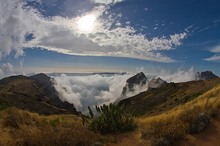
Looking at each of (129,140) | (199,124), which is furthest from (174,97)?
(129,140)

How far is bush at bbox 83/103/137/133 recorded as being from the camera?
12.4 m

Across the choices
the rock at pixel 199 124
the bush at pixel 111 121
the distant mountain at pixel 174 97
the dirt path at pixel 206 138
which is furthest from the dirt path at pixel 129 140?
the distant mountain at pixel 174 97

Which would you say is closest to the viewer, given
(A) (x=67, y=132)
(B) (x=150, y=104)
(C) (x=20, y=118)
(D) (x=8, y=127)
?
(A) (x=67, y=132)

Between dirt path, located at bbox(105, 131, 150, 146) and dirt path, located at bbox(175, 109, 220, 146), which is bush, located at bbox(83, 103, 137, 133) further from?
dirt path, located at bbox(175, 109, 220, 146)

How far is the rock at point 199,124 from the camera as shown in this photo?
10383mm

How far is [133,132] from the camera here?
1245 cm

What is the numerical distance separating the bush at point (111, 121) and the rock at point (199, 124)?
3209 millimetres

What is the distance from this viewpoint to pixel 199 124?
10.6 meters

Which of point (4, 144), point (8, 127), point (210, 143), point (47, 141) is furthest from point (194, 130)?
point (8, 127)

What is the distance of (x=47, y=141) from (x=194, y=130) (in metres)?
5.26

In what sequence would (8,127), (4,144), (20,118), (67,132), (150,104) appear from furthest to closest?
1. (150,104)
2. (20,118)
3. (8,127)
4. (67,132)
5. (4,144)

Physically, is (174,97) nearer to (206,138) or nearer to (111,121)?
(111,121)

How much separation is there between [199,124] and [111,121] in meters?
3.98

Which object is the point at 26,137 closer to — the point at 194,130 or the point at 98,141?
the point at 98,141
